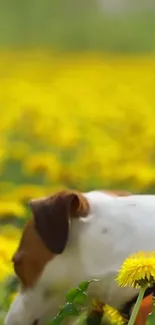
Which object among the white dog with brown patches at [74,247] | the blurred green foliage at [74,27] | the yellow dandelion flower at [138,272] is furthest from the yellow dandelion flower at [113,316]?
the blurred green foliage at [74,27]

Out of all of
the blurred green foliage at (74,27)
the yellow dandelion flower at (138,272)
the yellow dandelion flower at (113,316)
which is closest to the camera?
the yellow dandelion flower at (138,272)

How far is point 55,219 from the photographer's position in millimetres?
1408

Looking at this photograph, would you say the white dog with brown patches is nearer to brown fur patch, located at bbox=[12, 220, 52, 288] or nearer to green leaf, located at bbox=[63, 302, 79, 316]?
brown fur patch, located at bbox=[12, 220, 52, 288]

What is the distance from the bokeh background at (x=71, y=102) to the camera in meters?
2.41

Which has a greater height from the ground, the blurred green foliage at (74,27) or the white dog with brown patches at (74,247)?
the white dog with brown patches at (74,247)

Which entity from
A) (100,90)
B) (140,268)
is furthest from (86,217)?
(100,90)

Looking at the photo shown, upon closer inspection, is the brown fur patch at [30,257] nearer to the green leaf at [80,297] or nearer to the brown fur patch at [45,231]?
the brown fur patch at [45,231]

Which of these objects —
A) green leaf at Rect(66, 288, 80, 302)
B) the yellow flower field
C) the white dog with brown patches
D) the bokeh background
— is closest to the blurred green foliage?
the bokeh background

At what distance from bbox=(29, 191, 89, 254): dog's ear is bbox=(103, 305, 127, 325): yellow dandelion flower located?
0.09 metres

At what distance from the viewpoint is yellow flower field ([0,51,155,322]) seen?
235cm

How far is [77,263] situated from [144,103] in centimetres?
236

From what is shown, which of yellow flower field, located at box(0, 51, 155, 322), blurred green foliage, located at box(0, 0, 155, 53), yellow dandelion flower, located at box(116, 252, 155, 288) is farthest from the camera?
blurred green foliage, located at box(0, 0, 155, 53)

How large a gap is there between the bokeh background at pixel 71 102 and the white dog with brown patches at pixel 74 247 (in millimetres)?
114

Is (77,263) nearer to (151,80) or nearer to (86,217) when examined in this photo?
(86,217)
